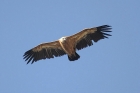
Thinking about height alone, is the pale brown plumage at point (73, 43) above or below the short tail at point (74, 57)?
above

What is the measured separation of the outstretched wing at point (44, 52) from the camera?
24.5 metres

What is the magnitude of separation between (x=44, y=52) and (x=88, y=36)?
267 centimetres

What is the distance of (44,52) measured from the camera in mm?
24750

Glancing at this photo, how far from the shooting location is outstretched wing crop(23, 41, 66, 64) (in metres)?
24.5

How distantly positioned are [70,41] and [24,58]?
2.93m

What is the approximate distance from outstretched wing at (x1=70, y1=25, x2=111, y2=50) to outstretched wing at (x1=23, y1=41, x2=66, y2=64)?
1.11 metres

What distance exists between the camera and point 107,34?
2355 centimetres

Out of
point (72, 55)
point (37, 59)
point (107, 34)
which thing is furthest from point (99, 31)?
point (37, 59)

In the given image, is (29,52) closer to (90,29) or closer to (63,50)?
(63,50)

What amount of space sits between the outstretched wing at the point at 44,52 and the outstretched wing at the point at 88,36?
1.11 metres

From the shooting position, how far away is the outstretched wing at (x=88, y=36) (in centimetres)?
2364

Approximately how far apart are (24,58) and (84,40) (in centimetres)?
354

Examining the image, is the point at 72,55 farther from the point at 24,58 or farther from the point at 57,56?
the point at 24,58

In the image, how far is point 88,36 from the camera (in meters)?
23.9
